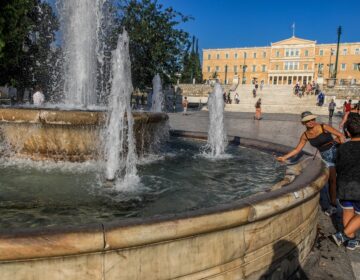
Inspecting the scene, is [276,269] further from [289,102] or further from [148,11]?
[289,102]

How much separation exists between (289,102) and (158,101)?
69.5 feet

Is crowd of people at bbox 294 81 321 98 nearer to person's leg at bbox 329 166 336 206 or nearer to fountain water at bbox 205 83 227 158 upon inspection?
fountain water at bbox 205 83 227 158

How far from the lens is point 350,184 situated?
3.62 meters

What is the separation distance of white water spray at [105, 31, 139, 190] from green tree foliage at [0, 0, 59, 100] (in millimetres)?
14868

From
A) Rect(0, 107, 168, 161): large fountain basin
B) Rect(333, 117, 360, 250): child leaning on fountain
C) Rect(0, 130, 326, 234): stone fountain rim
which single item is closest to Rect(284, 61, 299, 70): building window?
Rect(0, 107, 168, 161): large fountain basin

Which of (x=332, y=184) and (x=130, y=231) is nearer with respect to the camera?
(x=130, y=231)

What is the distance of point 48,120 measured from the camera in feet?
15.5

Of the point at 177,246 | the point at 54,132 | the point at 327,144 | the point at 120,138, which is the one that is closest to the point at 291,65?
the point at 327,144

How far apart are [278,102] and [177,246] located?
3828cm

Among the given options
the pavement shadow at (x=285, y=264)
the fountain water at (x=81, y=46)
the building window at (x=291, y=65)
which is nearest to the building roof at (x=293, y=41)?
the building window at (x=291, y=65)

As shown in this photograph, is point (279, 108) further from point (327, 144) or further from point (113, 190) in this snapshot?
point (113, 190)

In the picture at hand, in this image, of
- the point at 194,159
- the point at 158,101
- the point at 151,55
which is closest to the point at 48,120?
the point at 194,159

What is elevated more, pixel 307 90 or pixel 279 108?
pixel 307 90

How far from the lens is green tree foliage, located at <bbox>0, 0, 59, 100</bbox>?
18.6 m
